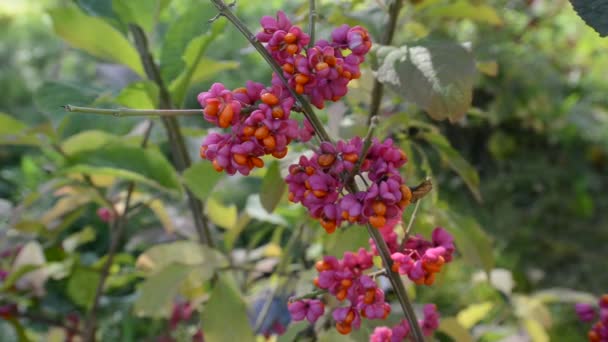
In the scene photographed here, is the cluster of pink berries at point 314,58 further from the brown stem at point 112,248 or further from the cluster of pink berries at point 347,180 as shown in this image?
the brown stem at point 112,248

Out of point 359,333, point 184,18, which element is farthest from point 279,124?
point 184,18

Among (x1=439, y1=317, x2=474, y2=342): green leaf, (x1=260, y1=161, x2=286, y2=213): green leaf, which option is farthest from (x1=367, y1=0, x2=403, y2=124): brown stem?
(x1=439, y1=317, x2=474, y2=342): green leaf

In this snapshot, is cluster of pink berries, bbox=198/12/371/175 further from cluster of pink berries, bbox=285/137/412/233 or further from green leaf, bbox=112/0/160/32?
green leaf, bbox=112/0/160/32

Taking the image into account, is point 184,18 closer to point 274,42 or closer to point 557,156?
point 274,42

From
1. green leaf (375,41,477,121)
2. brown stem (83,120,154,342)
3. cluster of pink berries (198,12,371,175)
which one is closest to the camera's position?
cluster of pink berries (198,12,371,175)

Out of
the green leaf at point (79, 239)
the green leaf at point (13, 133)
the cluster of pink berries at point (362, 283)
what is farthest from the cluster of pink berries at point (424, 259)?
the green leaf at point (79, 239)

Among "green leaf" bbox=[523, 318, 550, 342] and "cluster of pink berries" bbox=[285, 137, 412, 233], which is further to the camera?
"green leaf" bbox=[523, 318, 550, 342]

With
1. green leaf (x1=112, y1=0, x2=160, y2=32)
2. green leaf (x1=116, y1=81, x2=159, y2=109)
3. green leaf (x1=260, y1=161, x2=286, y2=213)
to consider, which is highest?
green leaf (x1=112, y1=0, x2=160, y2=32)
